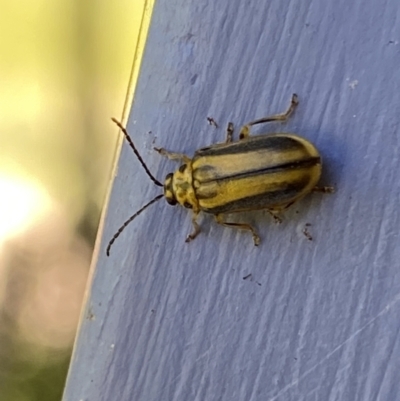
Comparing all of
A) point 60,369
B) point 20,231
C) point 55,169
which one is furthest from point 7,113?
point 60,369

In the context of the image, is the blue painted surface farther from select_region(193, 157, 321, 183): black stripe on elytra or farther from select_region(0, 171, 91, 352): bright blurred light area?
select_region(0, 171, 91, 352): bright blurred light area

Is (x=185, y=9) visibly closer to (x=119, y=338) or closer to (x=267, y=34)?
(x=267, y=34)

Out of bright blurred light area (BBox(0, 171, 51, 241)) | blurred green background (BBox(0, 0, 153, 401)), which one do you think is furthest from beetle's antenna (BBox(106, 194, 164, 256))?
bright blurred light area (BBox(0, 171, 51, 241))

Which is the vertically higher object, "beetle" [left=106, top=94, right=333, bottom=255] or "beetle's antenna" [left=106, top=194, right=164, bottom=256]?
"beetle" [left=106, top=94, right=333, bottom=255]

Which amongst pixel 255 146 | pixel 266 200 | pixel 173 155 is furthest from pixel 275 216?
pixel 173 155

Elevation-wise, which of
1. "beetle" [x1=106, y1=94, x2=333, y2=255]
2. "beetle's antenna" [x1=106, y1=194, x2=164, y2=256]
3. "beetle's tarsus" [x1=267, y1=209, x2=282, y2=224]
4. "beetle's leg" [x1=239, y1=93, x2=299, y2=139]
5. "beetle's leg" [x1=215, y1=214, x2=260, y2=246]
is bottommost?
"beetle's antenna" [x1=106, y1=194, x2=164, y2=256]

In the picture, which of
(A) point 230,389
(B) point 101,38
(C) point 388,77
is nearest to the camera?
(C) point 388,77

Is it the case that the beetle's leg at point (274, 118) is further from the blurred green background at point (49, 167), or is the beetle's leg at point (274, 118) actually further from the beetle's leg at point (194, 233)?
the blurred green background at point (49, 167)
